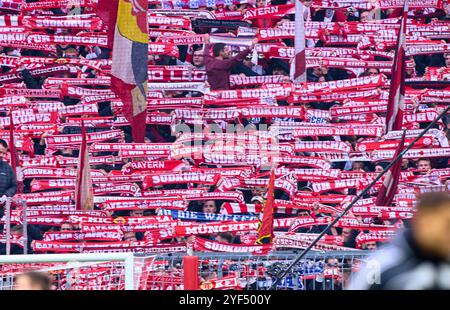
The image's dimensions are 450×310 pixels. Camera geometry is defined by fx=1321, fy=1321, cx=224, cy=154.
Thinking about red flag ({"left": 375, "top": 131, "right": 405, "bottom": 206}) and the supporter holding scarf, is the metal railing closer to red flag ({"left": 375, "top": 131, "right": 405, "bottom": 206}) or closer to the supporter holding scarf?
red flag ({"left": 375, "top": 131, "right": 405, "bottom": 206})

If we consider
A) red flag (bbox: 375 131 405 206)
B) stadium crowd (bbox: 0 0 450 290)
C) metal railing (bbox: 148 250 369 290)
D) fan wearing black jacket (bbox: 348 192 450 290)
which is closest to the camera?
fan wearing black jacket (bbox: 348 192 450 290)

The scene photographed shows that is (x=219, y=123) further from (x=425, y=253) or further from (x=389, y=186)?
(x=425, y=253)

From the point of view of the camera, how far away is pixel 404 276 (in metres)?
4.35

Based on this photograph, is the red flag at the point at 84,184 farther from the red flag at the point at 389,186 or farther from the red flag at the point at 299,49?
the red flag at the point at 299,49

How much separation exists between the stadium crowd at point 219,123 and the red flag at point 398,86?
0.36m

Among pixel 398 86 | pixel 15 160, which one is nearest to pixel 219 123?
pixel 398 86

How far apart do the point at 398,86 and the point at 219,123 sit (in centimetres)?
233

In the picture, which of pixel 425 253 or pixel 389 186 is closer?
pixel 425 253

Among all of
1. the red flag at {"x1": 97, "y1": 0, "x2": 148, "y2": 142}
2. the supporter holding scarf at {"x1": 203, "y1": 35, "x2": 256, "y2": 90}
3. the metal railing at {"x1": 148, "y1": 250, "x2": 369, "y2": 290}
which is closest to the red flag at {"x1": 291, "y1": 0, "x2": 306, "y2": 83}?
the supporter holding scarf at {"x1": 203, "y1": 35, "x2": 256, "y2": 90}

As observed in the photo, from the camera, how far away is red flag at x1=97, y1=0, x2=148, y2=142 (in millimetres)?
13688

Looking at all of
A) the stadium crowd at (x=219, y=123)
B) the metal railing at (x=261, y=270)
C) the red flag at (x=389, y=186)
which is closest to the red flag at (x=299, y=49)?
the stadium crowd at (x=219, y=123)

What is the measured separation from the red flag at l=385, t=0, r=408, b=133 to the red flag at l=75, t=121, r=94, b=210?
339 cm

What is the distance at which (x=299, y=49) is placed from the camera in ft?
51.3
